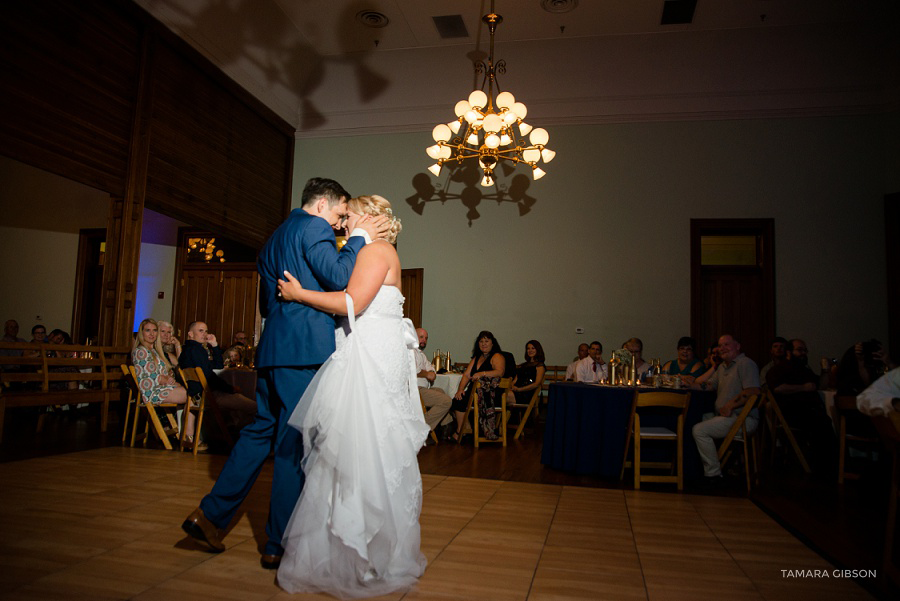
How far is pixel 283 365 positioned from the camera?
7.77 feet

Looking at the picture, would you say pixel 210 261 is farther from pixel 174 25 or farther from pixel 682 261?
pixel 682 261

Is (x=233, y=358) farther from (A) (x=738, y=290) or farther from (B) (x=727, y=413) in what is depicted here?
(A) (x=738, y=290)

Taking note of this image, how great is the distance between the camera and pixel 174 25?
6.97 m

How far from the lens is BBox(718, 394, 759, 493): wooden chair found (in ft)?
15.1

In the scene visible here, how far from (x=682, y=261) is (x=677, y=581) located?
272 inches


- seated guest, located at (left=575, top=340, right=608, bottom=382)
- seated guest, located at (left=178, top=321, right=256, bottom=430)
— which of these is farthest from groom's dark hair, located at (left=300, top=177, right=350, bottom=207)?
seated guest, located at (left=575, top=340, right=608, bottom=382)

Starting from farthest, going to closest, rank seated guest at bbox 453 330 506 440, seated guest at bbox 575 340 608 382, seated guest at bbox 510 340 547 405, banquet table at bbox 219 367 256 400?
seated guest at bbox 575 340 608 382
seated guest at bbox 510 340 547 405
seated guest at bbox 453 330 506 440
banquet table at bbox 219 367 256 400

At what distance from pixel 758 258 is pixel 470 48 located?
209 inches

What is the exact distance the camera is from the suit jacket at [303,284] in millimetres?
2381

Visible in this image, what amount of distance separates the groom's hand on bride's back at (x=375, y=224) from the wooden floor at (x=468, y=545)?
1379 millimetres

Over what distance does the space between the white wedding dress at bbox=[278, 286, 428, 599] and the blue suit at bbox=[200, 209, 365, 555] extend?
0.13 metres

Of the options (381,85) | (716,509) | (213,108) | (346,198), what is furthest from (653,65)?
(346,198)

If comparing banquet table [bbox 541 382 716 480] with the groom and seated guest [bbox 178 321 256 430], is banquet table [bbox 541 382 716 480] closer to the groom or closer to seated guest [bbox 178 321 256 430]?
seated guest [bbox 178 321 256 430]

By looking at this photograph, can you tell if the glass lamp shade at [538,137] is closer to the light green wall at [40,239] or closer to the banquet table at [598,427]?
the banquet table at [598,427]
